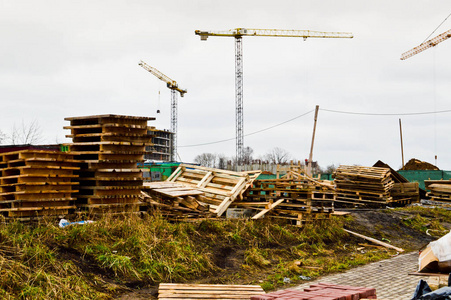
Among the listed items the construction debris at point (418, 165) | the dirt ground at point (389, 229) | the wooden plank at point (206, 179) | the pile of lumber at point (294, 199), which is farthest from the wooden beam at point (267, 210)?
the construction debris at point (418, 165)

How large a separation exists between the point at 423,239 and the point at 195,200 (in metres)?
8.65

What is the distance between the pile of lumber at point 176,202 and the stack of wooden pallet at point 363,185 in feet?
35.7

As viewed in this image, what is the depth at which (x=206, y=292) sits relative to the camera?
7.22 metres

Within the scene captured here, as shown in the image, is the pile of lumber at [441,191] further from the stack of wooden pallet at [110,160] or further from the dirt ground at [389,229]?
the stack of wooden pallet at [110,160]

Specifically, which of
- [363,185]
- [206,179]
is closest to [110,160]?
[206,179]

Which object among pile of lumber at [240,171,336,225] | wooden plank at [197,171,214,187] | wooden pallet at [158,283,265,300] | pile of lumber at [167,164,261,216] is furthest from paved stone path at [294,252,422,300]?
wooden plank at [197,171,214,187]

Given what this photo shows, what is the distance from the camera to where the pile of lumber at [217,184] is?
1326cm

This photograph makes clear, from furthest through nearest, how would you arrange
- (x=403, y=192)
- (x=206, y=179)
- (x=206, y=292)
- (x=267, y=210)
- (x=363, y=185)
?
(x=403, y=192), (x=363, y=185), (x=206, y=179), (x=267, y=210), (x=206, y=292)

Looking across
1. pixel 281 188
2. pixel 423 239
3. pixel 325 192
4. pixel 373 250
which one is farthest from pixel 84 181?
pixel 423 239

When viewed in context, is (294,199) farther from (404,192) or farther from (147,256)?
(404,192)

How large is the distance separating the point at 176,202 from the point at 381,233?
7816 millimetres

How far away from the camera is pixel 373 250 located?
43.8 ft

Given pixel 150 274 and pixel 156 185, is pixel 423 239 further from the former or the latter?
pixel 150 274

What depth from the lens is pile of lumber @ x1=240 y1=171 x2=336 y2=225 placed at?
45.8ft
